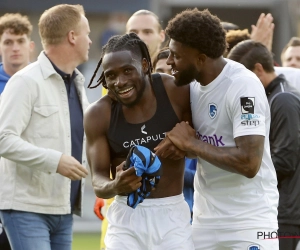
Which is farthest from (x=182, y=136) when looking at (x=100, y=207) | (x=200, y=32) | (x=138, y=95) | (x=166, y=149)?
(x=100, y=207)

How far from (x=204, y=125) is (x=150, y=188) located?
0.60m

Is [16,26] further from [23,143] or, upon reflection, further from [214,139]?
[214,139]

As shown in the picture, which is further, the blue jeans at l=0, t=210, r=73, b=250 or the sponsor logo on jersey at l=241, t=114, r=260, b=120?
the blue jeans at l=0, t=210, r=73, b=250

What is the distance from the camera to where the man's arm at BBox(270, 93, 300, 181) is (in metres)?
5.73

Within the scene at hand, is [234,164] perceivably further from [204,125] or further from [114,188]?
[114,188]

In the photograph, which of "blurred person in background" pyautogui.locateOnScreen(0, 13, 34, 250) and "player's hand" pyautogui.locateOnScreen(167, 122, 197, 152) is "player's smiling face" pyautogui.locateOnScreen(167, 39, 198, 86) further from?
"blurred person in background" pyautogui.locateOnScreen(0, 13, 34, 250)

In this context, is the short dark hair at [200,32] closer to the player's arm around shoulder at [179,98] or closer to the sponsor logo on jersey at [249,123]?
the player's arm around shoulder at [179,98]

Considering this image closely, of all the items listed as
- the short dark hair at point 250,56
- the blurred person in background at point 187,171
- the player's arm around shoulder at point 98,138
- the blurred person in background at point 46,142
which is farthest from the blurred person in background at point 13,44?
the player's arm around shoulder at point 98,138

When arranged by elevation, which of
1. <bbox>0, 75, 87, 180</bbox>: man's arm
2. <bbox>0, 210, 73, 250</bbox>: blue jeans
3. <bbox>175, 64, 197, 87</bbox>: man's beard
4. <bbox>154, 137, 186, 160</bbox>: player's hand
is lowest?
<bbox>0, 210, 73, 250</bbox>: blue jeans

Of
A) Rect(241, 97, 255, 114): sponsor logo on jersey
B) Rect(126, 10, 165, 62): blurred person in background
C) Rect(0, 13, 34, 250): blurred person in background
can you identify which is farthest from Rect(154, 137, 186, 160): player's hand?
Rect(126, 10, 165, 62): blurred person in background

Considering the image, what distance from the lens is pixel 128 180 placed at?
4168 millimetres

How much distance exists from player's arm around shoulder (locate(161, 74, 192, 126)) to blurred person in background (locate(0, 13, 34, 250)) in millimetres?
2607

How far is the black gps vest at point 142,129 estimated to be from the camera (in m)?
4.57

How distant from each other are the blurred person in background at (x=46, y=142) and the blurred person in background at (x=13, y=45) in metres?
1.20
